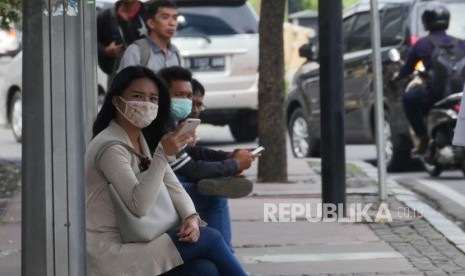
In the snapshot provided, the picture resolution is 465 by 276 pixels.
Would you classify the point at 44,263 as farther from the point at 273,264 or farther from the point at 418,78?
the point at 418,78

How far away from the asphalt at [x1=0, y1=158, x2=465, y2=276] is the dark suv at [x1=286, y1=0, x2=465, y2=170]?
7.79 feet

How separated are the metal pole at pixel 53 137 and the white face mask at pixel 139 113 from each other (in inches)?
32.8

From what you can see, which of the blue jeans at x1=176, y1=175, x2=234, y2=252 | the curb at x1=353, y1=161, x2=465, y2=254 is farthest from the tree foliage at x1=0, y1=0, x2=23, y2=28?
the blue jeans at x1=176, y1=175, x2=234, y2=252

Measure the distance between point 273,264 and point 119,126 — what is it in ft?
8.06

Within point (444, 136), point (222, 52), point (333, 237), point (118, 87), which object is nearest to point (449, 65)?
point (444, 136)

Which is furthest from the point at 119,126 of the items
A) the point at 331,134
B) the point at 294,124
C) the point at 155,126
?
the point at 294,124

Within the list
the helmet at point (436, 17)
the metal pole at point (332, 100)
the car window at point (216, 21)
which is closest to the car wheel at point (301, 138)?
the car window at point (216, 21)

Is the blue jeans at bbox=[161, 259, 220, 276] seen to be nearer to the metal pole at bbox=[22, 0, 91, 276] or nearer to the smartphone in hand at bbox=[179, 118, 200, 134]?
the smartphone in hand at bbox=[179, 118, 200, 134]

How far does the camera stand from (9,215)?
11289 millimetres

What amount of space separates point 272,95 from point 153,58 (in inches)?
148

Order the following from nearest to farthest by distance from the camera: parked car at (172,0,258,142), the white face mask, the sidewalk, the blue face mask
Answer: the white face mask, the blue face mask, the sidewalk, parked car at (172,0,258,142)

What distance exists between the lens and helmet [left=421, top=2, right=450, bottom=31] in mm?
14188

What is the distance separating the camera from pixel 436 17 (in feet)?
46.6

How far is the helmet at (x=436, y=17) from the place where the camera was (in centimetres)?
1419
